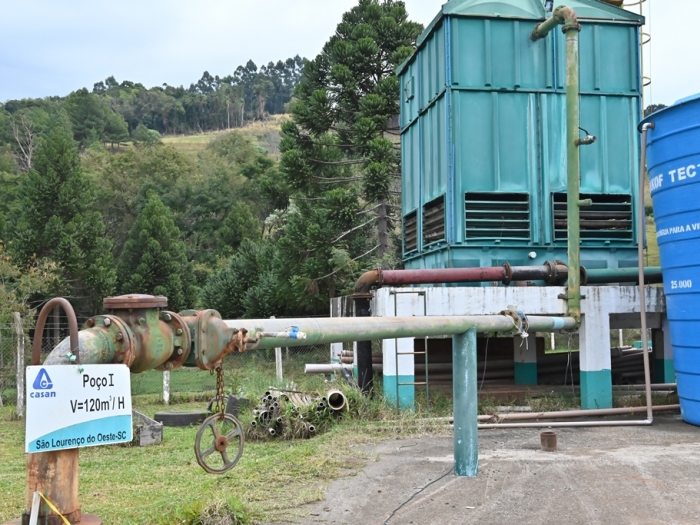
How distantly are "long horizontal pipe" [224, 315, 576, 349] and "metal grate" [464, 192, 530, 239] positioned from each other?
5.50 metres

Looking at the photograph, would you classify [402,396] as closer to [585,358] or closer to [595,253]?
[585,358]

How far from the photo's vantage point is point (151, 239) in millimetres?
35906

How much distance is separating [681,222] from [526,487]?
14.8ft

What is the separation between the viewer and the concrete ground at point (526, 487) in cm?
482

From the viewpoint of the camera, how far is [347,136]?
2252 centimetres

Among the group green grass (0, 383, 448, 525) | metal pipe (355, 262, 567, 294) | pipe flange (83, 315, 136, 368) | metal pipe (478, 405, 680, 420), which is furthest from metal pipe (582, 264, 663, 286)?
pipe flange (83, 315, 136, 368)

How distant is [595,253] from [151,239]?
27.5 m

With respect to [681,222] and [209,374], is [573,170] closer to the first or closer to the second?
[681,222]

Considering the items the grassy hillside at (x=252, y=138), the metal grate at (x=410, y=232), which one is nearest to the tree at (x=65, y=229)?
the metal grate at (x=410, y=232)

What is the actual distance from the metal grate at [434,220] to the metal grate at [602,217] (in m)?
1.72

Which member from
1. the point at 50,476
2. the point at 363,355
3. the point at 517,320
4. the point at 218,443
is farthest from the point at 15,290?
the point at 50,476

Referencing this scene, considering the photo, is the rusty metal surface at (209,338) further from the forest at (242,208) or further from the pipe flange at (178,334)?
the forest at (242,208)

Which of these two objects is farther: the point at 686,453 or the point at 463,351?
the point at 686,453

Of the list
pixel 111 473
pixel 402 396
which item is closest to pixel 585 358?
pixel 402 396
